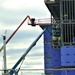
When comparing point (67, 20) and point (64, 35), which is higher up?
point (67, 20)

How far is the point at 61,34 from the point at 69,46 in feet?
8.73

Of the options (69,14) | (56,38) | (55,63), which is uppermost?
(69,14)

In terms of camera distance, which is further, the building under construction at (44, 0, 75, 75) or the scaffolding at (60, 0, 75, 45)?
the scaffolding at (60, 0, 75, 45)

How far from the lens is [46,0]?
48156mm

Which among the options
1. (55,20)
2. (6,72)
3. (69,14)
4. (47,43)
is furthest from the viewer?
(47,43)

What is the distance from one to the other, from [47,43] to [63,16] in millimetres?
15509

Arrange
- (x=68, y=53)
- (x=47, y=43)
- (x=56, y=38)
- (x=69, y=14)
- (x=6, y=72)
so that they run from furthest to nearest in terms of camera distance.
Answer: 1. (x=47, y=43)
2. (x=56, y=38)
3. (x=69, y=14)
4. (x=68, y=53)
5. (x=6, y=72)

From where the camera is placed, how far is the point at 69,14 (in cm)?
4675

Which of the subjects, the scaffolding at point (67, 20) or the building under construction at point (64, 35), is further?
the scaffolding at point (67, 20)

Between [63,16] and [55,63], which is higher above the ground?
[63,16]

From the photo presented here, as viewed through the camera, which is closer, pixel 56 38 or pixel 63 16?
pixel 63 16

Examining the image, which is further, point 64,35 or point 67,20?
point 67,20

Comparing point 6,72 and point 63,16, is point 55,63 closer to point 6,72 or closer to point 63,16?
point 63,16

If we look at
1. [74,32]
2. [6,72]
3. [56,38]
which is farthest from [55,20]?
[6,72]
